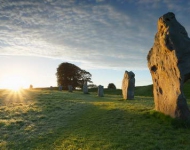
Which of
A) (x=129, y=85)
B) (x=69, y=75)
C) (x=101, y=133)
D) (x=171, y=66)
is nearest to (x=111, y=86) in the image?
(x=69, y=75)

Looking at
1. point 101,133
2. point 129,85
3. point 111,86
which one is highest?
point 111,86

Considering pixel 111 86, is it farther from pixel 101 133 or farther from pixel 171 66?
pixel 101 133

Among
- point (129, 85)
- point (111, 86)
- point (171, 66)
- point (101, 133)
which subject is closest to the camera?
point (101, 133)

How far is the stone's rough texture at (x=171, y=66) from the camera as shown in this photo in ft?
54.9

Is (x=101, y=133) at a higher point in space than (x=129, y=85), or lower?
lower

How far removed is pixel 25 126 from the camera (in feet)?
67.5

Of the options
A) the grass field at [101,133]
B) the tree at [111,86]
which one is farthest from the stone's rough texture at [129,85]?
the tree at [111,86]

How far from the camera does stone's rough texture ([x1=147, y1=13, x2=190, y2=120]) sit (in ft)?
54.9

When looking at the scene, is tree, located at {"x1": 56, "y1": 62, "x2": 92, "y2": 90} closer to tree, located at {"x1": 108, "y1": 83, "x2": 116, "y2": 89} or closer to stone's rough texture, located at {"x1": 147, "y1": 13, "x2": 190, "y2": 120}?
tree, located at {"x1": 108, "y1": 83, "x2": 116, "y2": 89}

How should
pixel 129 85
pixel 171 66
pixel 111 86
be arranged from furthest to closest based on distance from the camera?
pixel 111 86 → pixel 129 85 → pixel 171 66

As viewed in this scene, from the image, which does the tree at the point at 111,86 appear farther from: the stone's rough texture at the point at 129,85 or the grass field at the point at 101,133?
the grass field at the point at 101,133

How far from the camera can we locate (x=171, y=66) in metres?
18.0

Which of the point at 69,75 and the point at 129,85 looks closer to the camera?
the point at 129,85

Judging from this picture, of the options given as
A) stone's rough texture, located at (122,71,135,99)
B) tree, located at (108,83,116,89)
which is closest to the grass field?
stone's rough texture, located at (122,71,135,99)
